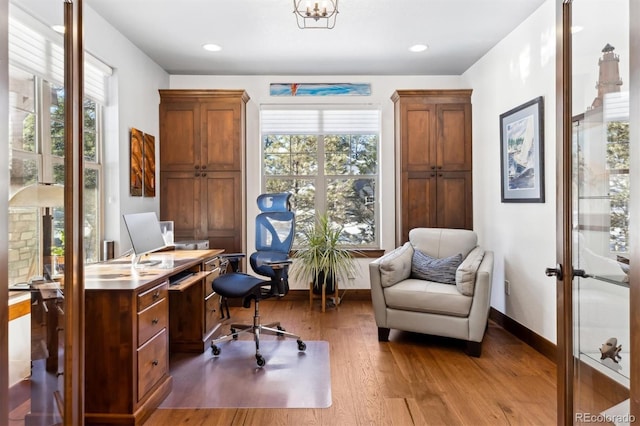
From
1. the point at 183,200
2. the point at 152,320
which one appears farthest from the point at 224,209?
the point at 152,320

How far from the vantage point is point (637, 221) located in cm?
115

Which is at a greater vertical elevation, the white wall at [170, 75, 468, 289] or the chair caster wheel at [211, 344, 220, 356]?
the white wall at [170, 75, 468, 289]

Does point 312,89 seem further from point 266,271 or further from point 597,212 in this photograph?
point 597,212

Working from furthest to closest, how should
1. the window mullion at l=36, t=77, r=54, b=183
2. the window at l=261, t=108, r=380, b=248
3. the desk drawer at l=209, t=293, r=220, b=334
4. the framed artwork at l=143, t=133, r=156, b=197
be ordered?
the window at l=261, t=108, r=380, b=248 < the framed artwork at l=143, t=133, r=156, b=197 < the desk drawer at l=209, t=293, r=220, b=334 < the window mullion at l=36, t=77, r=54, b=183

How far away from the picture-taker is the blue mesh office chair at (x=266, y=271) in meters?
2.97

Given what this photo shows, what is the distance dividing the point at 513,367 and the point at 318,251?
6.96 feet

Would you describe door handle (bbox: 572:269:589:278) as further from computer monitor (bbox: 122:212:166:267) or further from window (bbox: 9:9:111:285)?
computer monitor (bbox: 122:212:166:267)

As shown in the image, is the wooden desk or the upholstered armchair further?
the upholstered armchair

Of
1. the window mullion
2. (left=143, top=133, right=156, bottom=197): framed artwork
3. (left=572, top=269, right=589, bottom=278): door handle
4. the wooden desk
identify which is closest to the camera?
the window mullion

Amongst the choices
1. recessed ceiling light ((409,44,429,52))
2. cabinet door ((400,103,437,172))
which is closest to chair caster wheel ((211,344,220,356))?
cabinet door ((400,103,437,172))

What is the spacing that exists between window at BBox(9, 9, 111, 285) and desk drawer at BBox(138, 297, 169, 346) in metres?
0.86

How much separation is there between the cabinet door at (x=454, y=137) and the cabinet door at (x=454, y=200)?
11 cm

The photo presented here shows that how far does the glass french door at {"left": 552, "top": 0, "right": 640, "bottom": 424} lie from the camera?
1.22 meters

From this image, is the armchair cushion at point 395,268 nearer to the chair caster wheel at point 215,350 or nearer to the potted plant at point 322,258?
the potted plant at point 322,258
